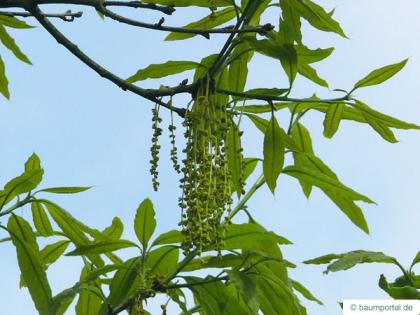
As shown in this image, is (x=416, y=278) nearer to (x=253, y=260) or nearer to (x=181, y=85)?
(x=253, y=260)

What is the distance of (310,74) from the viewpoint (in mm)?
2582

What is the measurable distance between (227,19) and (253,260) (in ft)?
2.48

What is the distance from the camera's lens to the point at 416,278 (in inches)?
87.9

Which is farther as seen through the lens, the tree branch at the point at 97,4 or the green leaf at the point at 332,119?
the green leaf at the point at 332,119

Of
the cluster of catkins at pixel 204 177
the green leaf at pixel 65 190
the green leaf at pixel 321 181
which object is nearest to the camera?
the cluster of catkins at pixel 204 177

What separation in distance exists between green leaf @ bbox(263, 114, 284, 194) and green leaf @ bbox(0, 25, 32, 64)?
Answer: 0.94m

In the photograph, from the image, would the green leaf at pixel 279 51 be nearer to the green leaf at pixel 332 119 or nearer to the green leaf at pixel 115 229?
the green leaf at pixel 332 119

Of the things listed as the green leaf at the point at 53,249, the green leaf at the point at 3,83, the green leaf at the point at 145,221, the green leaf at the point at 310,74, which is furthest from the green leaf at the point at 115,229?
the green leaf at the point at 310,74

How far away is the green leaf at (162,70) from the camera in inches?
96.0

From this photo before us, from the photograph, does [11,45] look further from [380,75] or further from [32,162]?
[380,75]

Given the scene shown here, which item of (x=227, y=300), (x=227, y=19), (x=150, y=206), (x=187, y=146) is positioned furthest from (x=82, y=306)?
(x=227, y=19)

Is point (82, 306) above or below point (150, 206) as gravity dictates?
below

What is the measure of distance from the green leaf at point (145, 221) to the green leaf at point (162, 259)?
4 cm

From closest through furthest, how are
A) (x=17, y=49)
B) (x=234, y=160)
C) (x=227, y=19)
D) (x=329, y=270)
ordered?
1. (x=329, y=270)
2. (x=234, y=160)
3. (x=227, y=19)
4. (x=17, y=49)
